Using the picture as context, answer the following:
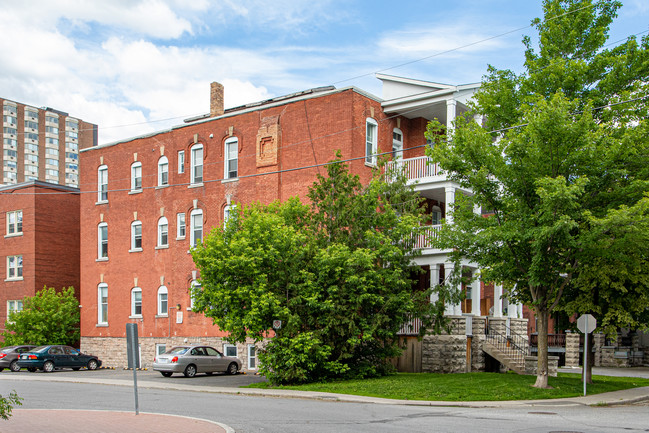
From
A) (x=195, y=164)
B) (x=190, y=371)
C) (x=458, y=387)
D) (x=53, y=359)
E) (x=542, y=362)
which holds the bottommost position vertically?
(x=53, y=359)

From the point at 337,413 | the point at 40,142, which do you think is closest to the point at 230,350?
the point at 337,413

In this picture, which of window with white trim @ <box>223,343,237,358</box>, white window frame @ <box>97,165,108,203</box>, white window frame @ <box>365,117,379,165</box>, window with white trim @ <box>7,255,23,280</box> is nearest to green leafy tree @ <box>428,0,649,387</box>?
white window frame @ <box>365,117,379,165</box>

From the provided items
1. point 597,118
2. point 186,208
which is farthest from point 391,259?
point 186,208

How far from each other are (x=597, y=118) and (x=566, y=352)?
2015 cm

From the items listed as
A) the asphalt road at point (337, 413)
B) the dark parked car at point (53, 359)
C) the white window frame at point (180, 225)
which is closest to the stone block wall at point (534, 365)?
Answer: the asphalt road at point (337, 413)

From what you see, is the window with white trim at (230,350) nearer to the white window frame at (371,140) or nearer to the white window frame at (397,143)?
the white window frame at (371,140)

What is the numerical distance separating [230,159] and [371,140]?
794 centimetres

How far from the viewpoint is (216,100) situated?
124 ft

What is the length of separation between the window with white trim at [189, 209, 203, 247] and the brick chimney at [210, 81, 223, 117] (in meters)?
5.82

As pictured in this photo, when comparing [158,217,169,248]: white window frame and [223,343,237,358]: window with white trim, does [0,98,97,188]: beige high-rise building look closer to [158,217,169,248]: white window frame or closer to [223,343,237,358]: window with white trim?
[158,217,169,248]: white window frame

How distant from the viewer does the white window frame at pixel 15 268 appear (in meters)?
43.4

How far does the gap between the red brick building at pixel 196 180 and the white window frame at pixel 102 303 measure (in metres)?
0.06

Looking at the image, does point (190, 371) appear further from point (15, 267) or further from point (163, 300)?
point (15, 267)

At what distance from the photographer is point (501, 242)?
2278 cm
